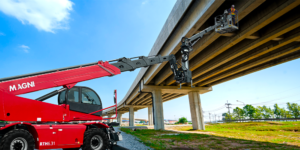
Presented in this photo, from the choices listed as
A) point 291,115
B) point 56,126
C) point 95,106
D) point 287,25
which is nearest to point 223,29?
point 287,25

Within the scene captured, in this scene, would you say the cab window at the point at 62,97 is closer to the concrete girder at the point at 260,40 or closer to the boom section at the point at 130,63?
the boom section at the point at 130,63

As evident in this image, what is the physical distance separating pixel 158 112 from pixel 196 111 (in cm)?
632

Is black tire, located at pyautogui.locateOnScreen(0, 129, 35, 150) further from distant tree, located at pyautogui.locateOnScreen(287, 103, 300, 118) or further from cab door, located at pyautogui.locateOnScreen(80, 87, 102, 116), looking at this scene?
distant tree, located at pyautogui.locateOnScreen(287, 103, 300, 118)

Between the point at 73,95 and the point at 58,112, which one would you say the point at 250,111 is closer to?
the point at 73,95

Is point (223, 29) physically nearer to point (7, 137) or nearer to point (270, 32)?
Answer: point (270, 32)

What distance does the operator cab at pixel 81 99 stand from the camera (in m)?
7.94

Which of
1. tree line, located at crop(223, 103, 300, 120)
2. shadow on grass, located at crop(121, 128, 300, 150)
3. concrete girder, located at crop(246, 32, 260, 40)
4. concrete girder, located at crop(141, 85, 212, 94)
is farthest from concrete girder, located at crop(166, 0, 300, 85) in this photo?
tree line, located at crop(223, 103, 300, 120)

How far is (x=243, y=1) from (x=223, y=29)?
1.71 m

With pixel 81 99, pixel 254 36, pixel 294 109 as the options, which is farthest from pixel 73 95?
pixel 294 109

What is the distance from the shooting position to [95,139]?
762 cm

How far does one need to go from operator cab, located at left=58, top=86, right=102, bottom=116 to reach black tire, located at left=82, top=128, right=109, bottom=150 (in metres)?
1.17

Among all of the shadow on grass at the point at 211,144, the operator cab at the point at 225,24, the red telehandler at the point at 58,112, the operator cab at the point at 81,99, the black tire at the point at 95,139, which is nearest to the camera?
the red telehandler at the point at 58,112

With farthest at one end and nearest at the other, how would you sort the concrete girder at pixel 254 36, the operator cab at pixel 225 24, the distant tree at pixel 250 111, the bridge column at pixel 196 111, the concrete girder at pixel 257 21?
1. the distant tree at pixel 250 111
2. the bridge column at pixel 196 111
3. the concrete girder at pixel 254 36
4. the operator cab at pixel 225 24
5. the concrete girder at pixel 257 21

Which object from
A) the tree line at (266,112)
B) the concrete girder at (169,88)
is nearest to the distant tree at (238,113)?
the tree line at (266,112)
